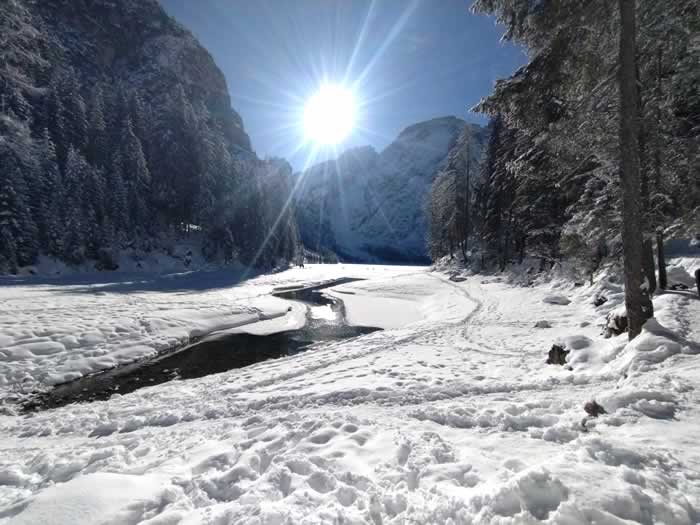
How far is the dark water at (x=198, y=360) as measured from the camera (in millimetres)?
8797

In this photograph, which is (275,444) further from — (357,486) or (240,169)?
(240,169)

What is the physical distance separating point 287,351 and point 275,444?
863 cm

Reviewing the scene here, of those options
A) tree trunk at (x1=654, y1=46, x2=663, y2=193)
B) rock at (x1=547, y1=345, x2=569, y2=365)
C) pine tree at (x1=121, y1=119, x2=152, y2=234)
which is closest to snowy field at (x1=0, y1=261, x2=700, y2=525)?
rock at (x1=547, y1=345, x2=569, y2=365)

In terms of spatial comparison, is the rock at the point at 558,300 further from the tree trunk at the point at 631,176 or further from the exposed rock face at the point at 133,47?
the exposed rock face at the point at 133,47

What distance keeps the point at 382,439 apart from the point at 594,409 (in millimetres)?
2968

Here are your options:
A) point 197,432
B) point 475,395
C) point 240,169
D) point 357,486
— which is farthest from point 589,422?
point 240,169

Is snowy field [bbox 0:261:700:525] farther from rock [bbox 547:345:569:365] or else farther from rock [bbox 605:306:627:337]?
rock [bbox 605:306:627:337]

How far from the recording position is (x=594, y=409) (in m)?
4.49

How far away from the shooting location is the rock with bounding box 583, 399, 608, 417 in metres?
4.40

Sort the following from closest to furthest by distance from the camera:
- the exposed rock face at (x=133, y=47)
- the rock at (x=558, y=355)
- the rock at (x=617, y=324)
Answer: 1. the rock at (x=558, y=355)
2. the rock at (x=617, y=324)
3. the exposed rock face at (x=133, y=47)

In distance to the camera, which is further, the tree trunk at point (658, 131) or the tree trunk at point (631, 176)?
the tree trunk at point (658, 131)

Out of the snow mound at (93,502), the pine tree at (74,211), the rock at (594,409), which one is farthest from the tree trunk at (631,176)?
the pine tree at (74,211)

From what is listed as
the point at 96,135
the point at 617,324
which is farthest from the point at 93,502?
the point at 96,135

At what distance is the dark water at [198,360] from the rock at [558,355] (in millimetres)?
8825
